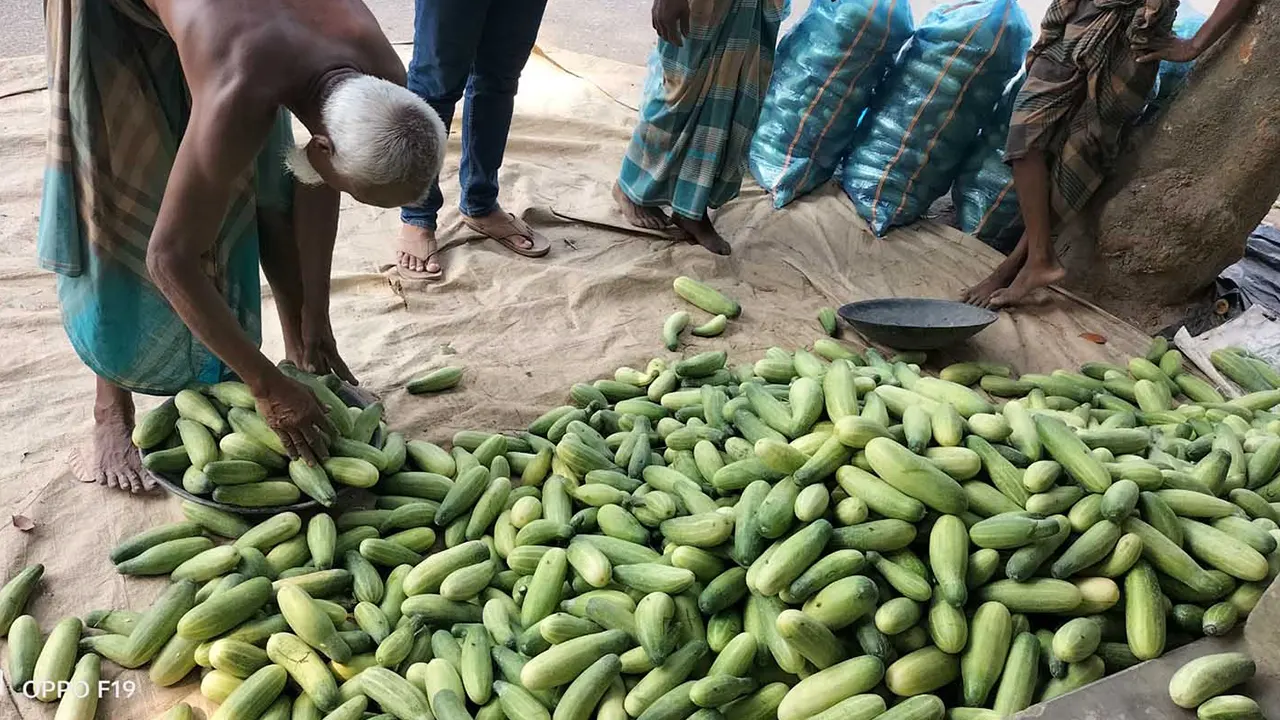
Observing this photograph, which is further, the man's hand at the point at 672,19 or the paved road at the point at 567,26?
the paved road at the point at 567,26

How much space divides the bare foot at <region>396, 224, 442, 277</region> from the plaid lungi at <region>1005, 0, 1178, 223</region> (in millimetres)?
2740

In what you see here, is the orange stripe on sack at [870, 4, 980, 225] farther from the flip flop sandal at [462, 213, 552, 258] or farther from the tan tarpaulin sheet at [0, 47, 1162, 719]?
the flip flop sandal at [462, 213, 552, 258]

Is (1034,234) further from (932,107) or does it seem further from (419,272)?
(419,272)

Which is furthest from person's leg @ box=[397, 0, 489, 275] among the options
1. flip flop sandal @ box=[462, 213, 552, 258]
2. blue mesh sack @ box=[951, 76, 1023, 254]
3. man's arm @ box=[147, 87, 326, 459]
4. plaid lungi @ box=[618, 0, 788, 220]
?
blue mesh sack @ box=[951, 76, 1023, 254]

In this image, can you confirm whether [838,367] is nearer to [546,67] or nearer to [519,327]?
[519,327]

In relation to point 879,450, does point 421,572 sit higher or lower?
lower

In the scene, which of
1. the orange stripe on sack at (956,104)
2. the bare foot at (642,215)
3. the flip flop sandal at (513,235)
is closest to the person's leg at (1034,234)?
the orange stripe on sack at (956,104)

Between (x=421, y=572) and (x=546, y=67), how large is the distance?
4765 mm

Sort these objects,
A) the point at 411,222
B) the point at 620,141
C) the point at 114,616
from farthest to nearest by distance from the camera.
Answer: the point at 620,141 < the point at 411,222 < the point at 114,616

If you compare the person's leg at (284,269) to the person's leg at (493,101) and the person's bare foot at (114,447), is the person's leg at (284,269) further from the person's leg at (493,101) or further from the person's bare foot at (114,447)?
the person's leg at (493,101)

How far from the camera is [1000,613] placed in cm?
205

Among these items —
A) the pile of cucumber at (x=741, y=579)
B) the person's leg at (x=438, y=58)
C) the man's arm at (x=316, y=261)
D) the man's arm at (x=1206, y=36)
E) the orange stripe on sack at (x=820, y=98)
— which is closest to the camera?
the pile of cucumber at (x=741, y=579)

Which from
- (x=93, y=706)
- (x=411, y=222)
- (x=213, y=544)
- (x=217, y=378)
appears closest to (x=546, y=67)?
(x=411, y=222)

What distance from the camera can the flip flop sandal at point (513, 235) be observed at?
4.54 meters
